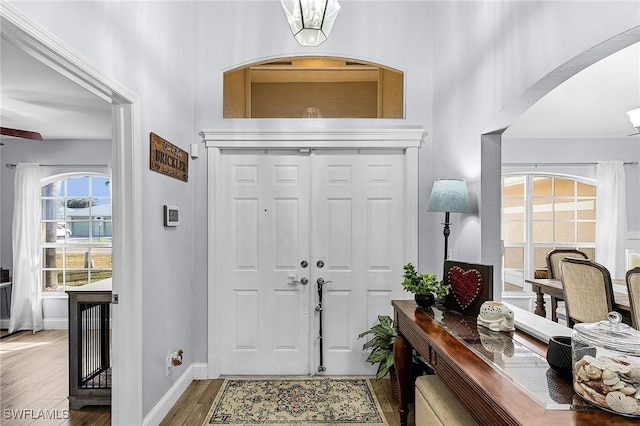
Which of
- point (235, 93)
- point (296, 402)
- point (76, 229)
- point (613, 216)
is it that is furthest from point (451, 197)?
point (76, 229)

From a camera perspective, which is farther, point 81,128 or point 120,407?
point 81,128

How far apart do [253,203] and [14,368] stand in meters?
2.84

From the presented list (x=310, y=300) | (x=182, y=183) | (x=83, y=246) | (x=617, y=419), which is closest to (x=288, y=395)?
(x=310, y=300)

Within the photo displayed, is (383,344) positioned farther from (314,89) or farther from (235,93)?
(235,93)

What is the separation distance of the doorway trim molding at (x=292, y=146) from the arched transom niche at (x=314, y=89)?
0.20m

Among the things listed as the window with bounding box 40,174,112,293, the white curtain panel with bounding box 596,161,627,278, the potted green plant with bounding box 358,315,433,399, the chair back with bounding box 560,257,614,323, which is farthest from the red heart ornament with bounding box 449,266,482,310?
the window with bounding box 40,174,112,293

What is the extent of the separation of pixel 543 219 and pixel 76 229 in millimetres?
6565

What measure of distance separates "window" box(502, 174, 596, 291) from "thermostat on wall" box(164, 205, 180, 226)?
14.7 feet

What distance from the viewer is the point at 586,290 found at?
3172mm

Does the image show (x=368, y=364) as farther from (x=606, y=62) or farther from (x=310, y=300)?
(x=606, y=62)

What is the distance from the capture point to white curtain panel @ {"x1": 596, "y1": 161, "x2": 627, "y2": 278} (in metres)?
5.39

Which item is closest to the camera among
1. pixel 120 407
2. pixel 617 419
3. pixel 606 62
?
pixel 617 419

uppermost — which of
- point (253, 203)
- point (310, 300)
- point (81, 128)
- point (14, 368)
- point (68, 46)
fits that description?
point (81, 128)

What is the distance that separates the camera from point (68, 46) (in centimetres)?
174
